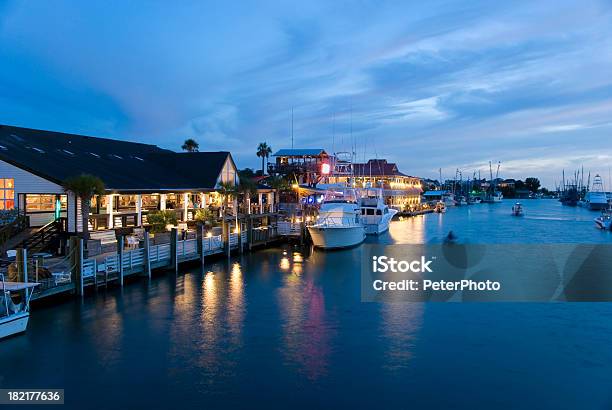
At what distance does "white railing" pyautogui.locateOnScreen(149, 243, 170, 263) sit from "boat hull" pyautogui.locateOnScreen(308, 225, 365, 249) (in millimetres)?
15314

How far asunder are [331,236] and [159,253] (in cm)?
1743

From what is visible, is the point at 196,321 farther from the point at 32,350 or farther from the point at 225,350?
the point at 32,350

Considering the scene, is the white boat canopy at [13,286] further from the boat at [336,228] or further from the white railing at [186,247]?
the boat at [336,228]

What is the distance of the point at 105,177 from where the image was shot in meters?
32.9

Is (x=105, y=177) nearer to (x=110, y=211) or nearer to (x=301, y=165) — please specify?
(x=110, y=211)

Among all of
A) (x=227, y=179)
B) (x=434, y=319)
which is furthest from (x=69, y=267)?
(x=227, y=179)

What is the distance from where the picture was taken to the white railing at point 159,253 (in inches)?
1142

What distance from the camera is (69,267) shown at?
22.7 m

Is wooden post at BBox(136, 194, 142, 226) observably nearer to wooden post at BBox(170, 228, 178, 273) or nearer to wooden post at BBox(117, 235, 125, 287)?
wooden post at BBox(170, 228, 178, 273)

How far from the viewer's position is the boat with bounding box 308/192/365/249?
43281mm

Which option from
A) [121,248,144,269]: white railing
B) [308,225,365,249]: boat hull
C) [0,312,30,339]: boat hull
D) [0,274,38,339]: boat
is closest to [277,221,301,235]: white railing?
[308,225,365,249]: boat hull

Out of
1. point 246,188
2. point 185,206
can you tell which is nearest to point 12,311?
point 185,206

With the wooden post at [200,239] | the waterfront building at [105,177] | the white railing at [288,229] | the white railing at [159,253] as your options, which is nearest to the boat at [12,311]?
the white railing at [159,253]

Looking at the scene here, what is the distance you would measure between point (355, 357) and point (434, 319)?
645 cm
